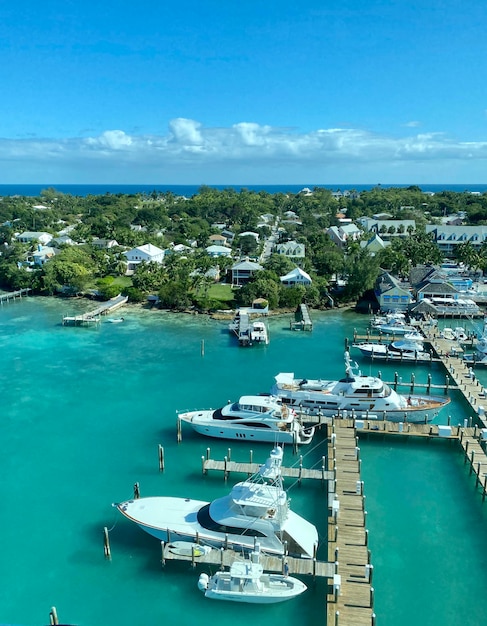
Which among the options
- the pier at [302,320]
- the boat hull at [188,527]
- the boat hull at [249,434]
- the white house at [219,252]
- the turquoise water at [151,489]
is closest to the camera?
the turquoise water at [151,489]

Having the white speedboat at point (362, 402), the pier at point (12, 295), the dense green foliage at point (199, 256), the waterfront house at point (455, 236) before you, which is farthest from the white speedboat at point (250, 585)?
the waterfront house at point (455, 236)

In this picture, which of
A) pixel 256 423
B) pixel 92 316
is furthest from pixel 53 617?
pixel 92 316

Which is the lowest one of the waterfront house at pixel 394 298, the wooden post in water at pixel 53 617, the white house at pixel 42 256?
the wooden post in water at pixel 53 617

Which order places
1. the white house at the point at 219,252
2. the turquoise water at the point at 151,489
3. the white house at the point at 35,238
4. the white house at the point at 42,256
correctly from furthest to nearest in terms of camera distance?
the white house at the point at 35,238 → the white house at the point at 219,252 → the white house at the point at 42,256 → the turquoise water at the point at 151,489

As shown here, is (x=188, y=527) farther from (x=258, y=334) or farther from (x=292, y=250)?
(x=292, y=250)

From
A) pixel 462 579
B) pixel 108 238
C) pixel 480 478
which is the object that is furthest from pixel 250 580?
pixel 108 238

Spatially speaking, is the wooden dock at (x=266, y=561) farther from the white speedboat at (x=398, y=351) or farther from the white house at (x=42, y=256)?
the white house at (x=42, y=256)

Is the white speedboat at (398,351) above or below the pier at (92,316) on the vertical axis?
below
